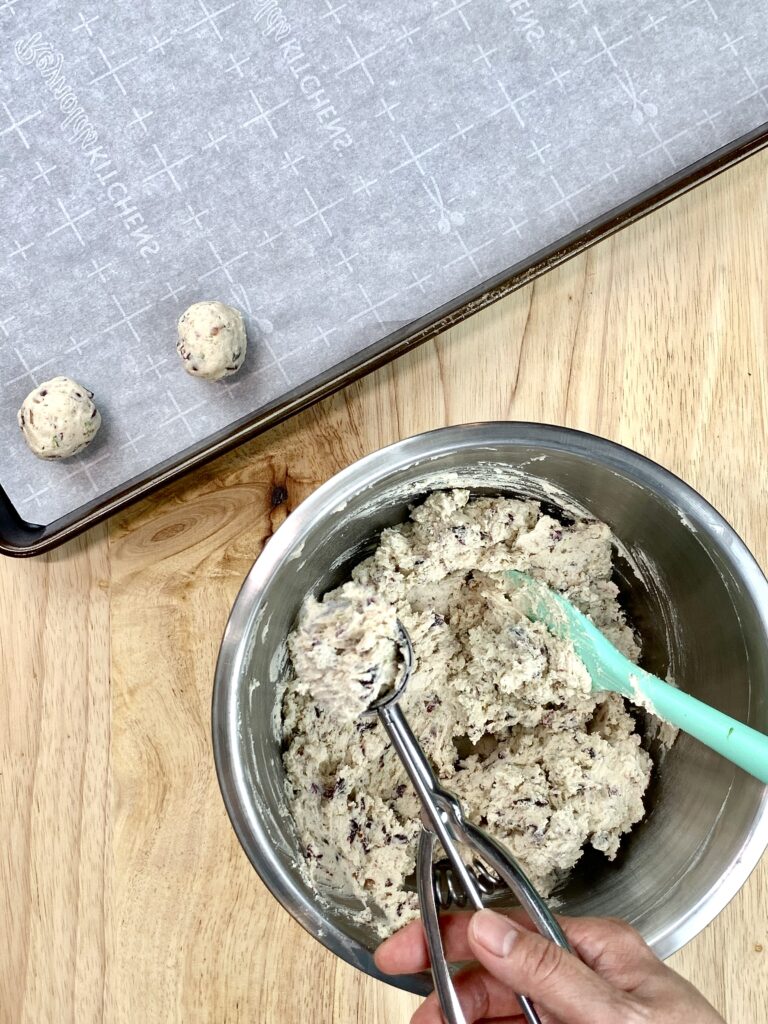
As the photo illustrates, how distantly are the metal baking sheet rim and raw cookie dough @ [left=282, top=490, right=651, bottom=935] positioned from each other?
A: 7.3 inches

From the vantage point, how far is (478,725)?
93 centimetres

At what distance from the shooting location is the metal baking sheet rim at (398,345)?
0.95m

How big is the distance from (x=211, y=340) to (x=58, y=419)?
192 millimetres

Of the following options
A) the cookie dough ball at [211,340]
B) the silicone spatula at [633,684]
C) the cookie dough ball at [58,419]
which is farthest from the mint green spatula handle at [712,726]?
the cookie dough ball at [58,419]

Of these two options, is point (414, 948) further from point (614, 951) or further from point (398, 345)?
point (398, 345)

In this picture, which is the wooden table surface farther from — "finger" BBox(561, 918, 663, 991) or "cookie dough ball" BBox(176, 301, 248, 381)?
"finger" BBox(561, 918, 663, 991)

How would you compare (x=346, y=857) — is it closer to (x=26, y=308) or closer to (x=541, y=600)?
(x=541, y=600)

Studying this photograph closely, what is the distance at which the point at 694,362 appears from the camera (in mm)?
1031

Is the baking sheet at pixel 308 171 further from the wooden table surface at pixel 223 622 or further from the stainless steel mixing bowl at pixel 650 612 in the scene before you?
the stainless steel mixing bowl at pixel 650 612

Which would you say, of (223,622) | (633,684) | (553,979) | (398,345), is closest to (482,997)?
(553,979)

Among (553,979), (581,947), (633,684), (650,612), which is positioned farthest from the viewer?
(650,612)

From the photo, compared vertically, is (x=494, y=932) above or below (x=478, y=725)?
below

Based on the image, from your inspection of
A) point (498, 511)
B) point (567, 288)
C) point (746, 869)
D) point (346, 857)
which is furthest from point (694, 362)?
point (346, 857)

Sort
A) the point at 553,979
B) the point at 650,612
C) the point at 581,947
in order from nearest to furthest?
1. the point at 553,979
2. the point at 581,947
3. the point at 650,612
